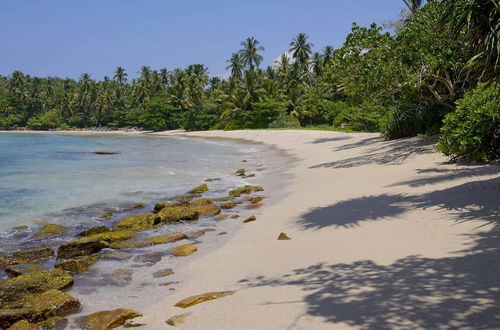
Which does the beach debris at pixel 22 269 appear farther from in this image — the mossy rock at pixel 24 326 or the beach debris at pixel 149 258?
the mossy rock at pixel 24 326

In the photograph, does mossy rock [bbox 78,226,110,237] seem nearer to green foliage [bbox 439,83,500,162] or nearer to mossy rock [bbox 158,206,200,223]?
mossy rock [bbox 158,206,200,223]

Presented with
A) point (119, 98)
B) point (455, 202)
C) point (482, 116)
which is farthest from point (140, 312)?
point (119, 98)

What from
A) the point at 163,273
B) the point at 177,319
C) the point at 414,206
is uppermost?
the point at 414,206

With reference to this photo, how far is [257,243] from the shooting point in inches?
309

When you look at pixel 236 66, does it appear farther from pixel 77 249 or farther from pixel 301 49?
pixel 77 249

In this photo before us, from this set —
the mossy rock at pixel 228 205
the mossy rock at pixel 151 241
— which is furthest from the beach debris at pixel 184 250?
the mossy rock at pixel 228 205

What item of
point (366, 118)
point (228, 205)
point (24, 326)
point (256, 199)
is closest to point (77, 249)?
point (24, 326)

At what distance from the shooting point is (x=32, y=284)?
6.24 meters

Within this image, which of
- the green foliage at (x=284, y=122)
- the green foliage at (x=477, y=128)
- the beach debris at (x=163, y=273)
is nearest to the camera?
the beach debris at (x=163, y=273)

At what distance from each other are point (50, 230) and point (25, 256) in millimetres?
2065

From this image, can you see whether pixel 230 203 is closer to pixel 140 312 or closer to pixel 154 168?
pixel 140 312

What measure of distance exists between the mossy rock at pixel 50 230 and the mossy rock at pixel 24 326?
17.4 ft

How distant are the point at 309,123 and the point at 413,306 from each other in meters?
57.6

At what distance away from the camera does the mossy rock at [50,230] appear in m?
9.95
